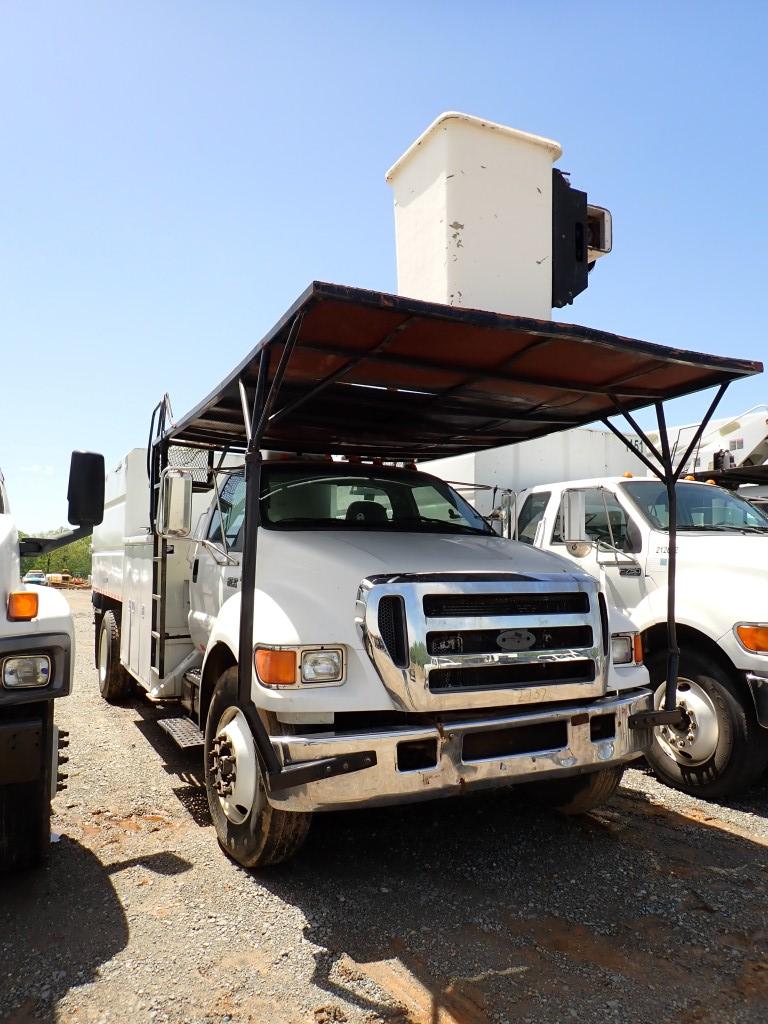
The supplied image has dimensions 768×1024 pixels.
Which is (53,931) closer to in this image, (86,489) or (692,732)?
(86,489)

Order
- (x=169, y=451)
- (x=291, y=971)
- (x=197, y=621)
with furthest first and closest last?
(x=169, y=451) → (x=197, y=621) → (x=291, y=971)

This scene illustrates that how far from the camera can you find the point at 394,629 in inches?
126

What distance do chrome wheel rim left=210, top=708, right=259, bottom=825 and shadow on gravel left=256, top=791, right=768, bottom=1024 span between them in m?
0.37

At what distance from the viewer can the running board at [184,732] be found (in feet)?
13.7

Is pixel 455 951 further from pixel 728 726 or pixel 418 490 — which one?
pixel 418 490

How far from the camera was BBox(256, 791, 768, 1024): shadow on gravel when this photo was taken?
2.59 m

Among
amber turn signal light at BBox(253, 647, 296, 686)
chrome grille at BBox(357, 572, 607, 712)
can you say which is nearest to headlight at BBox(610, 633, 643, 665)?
chrome grille at BBox(357, 572, 607, 712)

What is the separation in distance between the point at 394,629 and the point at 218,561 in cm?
157

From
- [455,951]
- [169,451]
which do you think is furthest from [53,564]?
[455,951]

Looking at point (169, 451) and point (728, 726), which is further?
point (169, 451)

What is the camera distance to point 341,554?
3807mm

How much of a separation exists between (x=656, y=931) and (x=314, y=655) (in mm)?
1880

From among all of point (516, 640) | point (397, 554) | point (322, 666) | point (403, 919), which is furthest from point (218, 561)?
point (403, 919)

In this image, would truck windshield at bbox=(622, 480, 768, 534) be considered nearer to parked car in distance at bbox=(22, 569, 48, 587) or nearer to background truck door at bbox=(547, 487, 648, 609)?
background truck door at bbox=(547, 487, 648, 609)
